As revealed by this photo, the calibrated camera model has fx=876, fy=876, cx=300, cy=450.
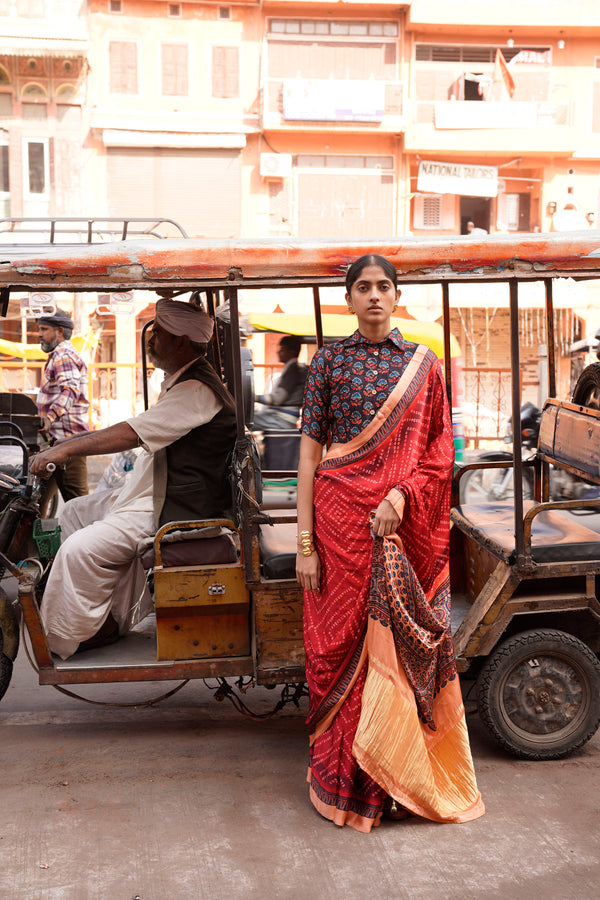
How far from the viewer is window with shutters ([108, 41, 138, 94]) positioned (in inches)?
846

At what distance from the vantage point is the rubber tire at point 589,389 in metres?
4.18

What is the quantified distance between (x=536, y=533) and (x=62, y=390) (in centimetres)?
431

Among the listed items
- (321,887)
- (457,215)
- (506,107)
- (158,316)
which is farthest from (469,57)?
(321,887)

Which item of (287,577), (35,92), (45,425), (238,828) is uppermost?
(35,92)

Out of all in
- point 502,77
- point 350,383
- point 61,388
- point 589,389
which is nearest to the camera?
point 350,383

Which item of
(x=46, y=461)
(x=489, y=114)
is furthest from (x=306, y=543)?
(x=489, y=114)

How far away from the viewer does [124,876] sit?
2691 millimetres

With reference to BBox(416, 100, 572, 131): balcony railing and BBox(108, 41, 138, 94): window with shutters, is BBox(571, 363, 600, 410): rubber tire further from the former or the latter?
BBox(108, 41, 138, 94): window with shutters

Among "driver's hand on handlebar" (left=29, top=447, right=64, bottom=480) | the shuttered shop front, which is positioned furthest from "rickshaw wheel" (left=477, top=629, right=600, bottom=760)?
the shuttered shop front

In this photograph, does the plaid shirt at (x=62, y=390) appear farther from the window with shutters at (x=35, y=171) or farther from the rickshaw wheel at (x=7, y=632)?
the window with shutters at (x=35, y=171)

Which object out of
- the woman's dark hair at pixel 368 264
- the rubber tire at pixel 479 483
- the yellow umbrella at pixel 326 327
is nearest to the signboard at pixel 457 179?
the yellow umbrella at pixel 326 327

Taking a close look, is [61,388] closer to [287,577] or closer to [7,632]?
[7,632]

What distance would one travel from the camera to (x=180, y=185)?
2133 cm

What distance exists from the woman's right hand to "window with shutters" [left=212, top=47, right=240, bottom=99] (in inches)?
824
